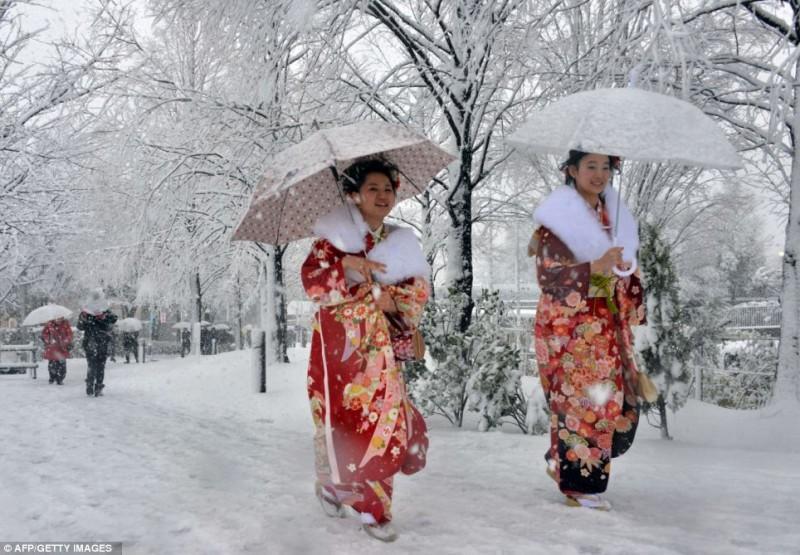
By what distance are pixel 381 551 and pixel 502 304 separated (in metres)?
3.84

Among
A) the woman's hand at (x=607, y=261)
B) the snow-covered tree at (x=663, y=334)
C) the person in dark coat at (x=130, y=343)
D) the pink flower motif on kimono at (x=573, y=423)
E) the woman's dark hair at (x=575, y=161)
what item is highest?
the woman's dark hair at (x=575, y=161)

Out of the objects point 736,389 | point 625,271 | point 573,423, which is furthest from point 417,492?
point 736,389

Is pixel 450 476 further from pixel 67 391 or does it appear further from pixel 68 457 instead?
pixel 67 391

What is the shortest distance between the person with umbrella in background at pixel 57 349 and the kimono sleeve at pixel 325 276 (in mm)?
12462

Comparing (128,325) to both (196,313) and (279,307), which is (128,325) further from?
(279,307)

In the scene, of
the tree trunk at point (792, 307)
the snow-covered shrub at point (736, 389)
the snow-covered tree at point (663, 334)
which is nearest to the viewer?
the snow-covered tree at point (663, 334)

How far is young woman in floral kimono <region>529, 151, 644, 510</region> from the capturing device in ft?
11.3

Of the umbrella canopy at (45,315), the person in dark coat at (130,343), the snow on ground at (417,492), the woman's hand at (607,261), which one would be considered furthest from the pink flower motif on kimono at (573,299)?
the person in dark coat at (130,343)

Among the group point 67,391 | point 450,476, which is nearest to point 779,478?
point 450,476

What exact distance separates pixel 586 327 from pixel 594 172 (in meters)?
0.82

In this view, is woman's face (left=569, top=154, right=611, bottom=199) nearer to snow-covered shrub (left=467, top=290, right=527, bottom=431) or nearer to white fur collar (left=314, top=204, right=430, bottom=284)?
white fur collar (left=314, top=204, right=430, bottom=284)

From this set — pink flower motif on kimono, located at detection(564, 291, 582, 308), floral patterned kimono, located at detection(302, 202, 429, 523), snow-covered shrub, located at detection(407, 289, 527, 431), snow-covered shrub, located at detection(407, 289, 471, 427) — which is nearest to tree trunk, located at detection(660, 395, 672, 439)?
snow-covered shrub, located at detection(407, 289, 527, 431)

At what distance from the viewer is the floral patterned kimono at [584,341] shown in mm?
3457

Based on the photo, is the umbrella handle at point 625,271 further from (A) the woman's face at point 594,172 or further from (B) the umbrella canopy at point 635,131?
(B) the umbrella canopy at point 635,131
